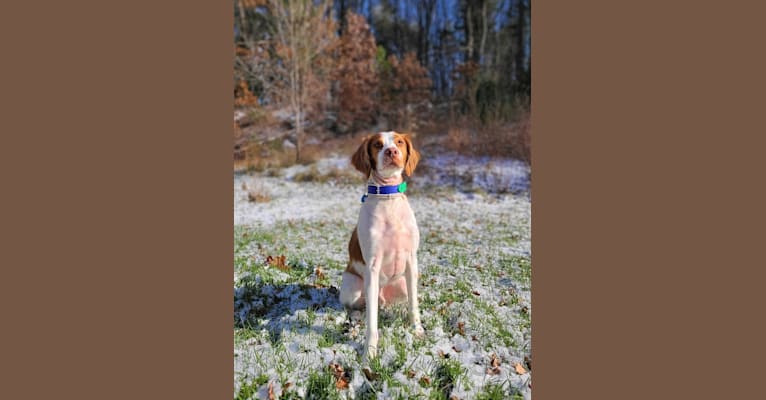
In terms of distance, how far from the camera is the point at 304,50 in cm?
813

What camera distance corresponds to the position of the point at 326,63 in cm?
816

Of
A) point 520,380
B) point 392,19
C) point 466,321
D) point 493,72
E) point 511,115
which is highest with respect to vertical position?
point 392,19

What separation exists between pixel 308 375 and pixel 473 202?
469 cm

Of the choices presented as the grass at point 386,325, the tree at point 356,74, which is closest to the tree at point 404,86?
the tree at point 356,74

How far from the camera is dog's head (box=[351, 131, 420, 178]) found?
3.11 m

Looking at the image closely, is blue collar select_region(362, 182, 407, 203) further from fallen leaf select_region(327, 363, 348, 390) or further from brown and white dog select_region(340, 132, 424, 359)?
fallen leaf select_region(327, 363, 348, 390)

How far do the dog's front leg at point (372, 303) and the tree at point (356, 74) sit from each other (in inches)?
215

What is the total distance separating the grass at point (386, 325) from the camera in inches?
118

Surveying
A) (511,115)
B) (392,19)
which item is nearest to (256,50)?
(392,19)

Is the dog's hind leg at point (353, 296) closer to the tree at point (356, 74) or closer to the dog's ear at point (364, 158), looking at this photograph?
the dog's ear at point (364, 158)

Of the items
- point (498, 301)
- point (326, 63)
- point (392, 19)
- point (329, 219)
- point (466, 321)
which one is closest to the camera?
Answer: point (466, 321)

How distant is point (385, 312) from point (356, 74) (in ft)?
18.9

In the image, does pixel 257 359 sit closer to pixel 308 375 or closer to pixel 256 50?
pixel 308 375

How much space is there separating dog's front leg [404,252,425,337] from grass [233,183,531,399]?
0.07 metres
